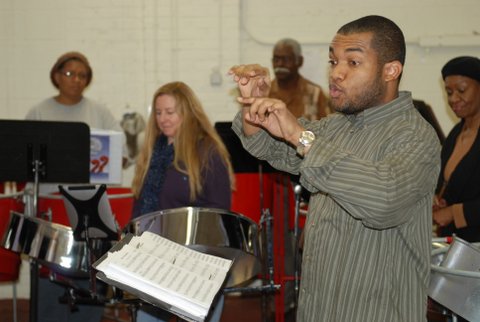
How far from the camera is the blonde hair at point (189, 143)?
8.41ft

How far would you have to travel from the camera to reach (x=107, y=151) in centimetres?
315

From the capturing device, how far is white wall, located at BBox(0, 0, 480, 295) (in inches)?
169

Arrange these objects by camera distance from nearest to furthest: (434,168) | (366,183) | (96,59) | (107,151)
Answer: (366,183), (434,168), (107,151), (96,59)

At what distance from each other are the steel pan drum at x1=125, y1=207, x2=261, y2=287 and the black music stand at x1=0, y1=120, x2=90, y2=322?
82 centimetres

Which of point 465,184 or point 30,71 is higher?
point 30,71

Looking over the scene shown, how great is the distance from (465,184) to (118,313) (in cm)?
199

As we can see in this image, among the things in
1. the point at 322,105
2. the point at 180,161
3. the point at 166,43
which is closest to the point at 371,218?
the point at 180,161

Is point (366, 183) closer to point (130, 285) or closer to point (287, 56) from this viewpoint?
point (130, 285)

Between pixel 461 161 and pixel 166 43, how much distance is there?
2123mm

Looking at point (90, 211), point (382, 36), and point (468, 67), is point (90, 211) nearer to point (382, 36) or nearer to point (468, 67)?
point (382, 36)

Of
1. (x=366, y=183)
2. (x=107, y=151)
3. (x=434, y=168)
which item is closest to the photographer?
(x=366, y=183)

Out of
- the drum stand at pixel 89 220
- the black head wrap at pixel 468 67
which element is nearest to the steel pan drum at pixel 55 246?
the drum stand at pixel 89 220

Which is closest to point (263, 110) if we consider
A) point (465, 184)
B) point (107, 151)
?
point (465, 184)

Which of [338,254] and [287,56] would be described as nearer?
[338,254]
